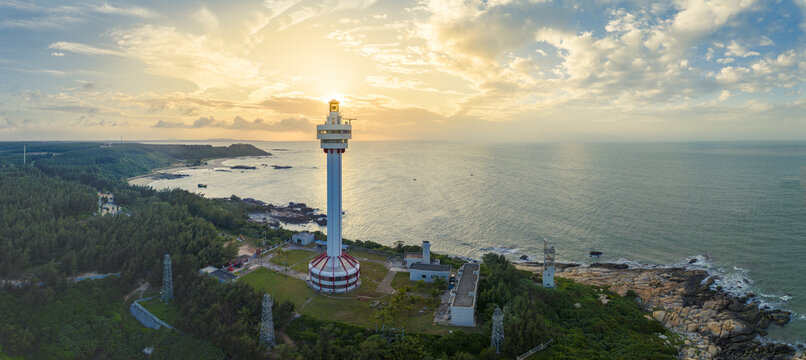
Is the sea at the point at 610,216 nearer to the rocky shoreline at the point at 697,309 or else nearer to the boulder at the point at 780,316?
the boulder at the point at 780,316

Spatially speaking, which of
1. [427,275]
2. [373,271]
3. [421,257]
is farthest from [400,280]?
[421,257]

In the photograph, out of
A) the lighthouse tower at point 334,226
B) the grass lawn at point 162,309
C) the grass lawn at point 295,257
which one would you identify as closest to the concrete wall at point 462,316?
the lighthouse tower at point 334,226

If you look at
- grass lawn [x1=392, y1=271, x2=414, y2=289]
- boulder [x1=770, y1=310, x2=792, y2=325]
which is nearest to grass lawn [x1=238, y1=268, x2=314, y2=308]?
grass lawn [x1=392, y1=271, x2=414, y2=289]

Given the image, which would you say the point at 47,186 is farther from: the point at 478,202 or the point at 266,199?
the point at 478,202

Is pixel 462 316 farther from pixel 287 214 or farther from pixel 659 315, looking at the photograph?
pixel 287 214

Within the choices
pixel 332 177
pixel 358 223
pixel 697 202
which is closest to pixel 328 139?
pixel 332 177
